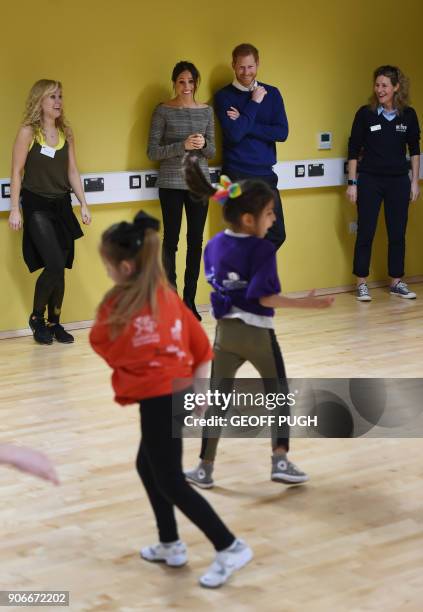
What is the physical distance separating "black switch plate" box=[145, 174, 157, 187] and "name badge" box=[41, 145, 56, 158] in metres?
0.89

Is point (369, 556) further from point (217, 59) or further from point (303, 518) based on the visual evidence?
point (217, 59)

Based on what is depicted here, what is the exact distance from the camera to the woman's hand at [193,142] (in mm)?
7168

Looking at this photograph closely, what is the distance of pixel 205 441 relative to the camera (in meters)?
4.12

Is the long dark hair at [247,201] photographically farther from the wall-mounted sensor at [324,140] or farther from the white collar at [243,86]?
the wall-mounted sensor at [324,140]

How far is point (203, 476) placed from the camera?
414 cm

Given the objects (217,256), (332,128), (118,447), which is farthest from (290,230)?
(217,256)

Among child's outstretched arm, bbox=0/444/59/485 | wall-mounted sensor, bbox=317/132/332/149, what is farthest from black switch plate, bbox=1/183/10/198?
child's outstretched arm, bbox=0/444/59/485

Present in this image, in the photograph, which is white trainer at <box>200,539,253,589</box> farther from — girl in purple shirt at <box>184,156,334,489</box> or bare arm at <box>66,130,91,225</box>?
bare arm at <box>66,130,91,225</box>

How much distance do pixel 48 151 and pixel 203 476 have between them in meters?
3.23

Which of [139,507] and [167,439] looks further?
[139,507]

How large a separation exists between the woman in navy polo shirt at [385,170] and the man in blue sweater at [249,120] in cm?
79

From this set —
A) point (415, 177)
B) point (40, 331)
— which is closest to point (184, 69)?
point (40, 331)

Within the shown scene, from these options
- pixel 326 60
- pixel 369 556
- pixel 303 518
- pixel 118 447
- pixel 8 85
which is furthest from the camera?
pixel 326 60

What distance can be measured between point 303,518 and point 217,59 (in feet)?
15.3
